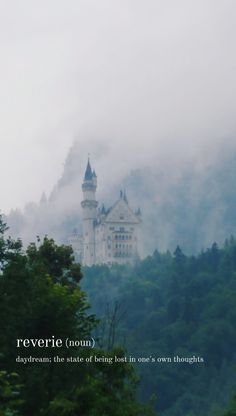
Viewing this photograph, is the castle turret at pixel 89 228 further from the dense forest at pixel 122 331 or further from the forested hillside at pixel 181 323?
the forested hillside at pixel 181 323

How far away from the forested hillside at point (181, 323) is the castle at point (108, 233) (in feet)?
59.3

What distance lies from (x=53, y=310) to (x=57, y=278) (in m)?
8.13

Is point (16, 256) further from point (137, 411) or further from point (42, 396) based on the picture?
point (137, 411)

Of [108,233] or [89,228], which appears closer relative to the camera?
[108,233]

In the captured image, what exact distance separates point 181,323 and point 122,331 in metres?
7.41

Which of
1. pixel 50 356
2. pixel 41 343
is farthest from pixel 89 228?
pixel 50 356

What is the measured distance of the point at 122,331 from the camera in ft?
314

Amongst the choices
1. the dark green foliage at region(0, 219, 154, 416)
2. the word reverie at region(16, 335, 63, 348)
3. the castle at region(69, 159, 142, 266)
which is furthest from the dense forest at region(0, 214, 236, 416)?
the castle at region(69, 159, 142, 266)

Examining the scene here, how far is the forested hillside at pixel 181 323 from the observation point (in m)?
76.3

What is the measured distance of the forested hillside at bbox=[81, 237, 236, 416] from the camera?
76.3m

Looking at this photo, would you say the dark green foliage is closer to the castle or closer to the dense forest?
the dense forest

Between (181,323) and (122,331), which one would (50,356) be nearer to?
(181,323)

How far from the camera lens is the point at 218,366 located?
8400 cm

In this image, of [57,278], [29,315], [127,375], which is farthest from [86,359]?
[57,278]
